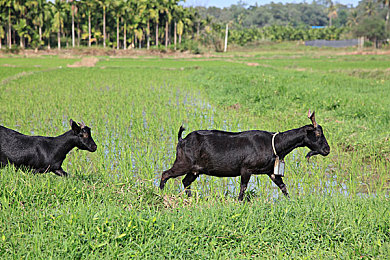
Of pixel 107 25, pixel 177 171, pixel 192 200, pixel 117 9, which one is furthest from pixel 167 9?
pixel 192 200

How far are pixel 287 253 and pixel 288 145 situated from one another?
1.49m

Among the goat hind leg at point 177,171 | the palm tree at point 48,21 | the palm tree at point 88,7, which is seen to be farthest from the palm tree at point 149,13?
the goat hind leg at point 177,171

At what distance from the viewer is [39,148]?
5.06m

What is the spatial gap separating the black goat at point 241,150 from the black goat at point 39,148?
1255mm

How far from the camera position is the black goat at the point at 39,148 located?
199 inches

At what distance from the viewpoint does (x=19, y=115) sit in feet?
34.3

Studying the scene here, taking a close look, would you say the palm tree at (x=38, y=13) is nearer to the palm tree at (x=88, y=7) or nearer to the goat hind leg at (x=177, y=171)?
the palm tree at (x=88, y=7)

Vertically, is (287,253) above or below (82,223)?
below

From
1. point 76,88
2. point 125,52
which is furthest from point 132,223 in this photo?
point 125,52

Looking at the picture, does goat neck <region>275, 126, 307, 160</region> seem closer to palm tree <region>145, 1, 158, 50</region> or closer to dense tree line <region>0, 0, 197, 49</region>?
dense tree line <region>0, 0, 197, 49</region>

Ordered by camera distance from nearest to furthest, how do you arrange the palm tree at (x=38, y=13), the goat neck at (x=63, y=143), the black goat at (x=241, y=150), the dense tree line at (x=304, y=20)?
the black goat at (x=241, y=150) < the goat neck at (x=63, y=143) < the palm tree at (x=38, y=13) < the dense tree line at (x=304, y=20)

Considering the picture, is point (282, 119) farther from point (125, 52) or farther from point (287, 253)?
point (125, 52)

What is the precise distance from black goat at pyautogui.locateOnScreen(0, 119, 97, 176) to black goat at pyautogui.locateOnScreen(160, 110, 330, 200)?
4.12 feet

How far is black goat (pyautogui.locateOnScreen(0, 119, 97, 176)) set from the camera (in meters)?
5.05
